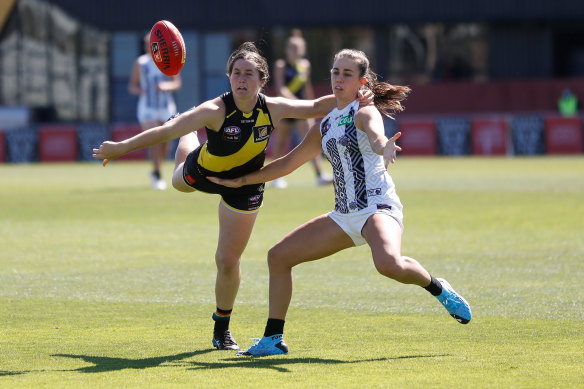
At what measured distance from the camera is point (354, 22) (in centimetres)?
4078

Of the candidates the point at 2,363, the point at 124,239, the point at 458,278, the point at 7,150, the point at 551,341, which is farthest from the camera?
the point at 7,150

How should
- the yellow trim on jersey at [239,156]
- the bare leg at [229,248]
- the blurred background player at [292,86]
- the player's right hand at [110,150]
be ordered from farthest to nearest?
the blurred background player at [292,86] < the bare leg at [229,248] < the yellow trim on jersey at [239,156] < the player's right hand at [110,150]

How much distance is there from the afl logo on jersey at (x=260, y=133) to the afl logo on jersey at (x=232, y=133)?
0.13 m

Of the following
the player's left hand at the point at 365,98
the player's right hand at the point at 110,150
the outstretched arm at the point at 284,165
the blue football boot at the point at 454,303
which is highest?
the player's left hand at the point at 365,98

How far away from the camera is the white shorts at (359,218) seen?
287 inches

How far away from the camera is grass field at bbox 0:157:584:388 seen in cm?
662

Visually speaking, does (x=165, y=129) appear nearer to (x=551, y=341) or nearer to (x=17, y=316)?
(x=17, y=316)

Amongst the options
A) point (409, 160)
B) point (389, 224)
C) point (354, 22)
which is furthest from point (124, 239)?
point (354, 22)

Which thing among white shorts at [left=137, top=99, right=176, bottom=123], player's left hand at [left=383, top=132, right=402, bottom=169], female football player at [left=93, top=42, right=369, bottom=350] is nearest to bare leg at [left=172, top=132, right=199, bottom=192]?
female football player at [left=93, top=42, right=369, bottom=350]

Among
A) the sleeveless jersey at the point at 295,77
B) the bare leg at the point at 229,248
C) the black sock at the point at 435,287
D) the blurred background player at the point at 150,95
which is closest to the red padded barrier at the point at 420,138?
the sleeveless jersey at the point at 295,77

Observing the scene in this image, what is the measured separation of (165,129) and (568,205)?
34.7 ft

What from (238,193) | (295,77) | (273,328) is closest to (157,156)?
(295,77)

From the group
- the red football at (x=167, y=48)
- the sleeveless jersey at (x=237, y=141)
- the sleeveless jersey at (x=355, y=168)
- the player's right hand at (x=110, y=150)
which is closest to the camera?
the player's right hand at (x=110, y=150)

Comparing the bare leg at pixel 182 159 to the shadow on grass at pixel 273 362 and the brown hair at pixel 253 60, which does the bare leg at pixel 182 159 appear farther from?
the shadow on grass at pixel 273 362
